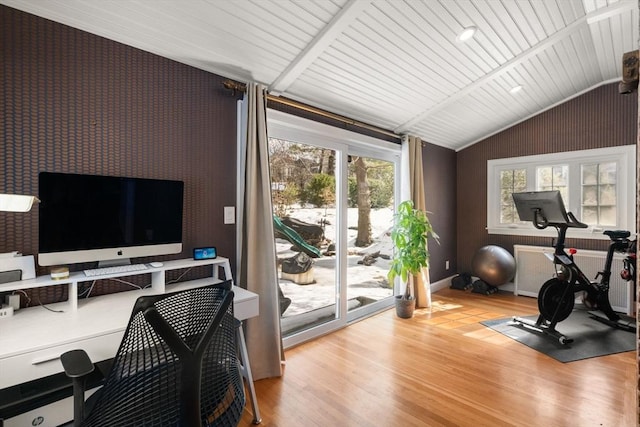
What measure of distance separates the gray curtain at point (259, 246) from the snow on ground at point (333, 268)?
0.46 meters

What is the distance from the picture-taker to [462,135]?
4.74 metres

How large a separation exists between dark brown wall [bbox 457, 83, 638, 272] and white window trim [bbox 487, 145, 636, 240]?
8 centimetres

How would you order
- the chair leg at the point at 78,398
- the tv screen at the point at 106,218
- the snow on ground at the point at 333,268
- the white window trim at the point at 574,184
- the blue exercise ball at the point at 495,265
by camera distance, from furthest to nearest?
the blue exercise ball at the point at 495,265 < the white window trim at the point at 574,184 < the snow on ground at the point at 333,268 < the tv screen at the point at 106,218 < the chair leg at the point at 78,398

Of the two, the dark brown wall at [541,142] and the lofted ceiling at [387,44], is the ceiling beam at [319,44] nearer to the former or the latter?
the lofted ceiling at [387,44]

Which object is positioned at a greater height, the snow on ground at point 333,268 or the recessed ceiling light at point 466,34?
the recessed ceiling light at point 466,34

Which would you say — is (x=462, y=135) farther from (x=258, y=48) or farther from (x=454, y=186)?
(x=258, y=48)

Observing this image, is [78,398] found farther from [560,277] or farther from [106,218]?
[560,277]

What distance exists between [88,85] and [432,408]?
2958mm

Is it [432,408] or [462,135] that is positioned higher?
[462,135]

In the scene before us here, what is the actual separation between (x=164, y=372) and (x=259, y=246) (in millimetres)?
1501

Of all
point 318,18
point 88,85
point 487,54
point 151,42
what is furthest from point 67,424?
point 487,54

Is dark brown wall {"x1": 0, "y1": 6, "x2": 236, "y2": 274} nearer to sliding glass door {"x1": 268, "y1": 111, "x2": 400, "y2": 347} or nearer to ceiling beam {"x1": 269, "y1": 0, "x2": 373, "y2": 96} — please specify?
ceiling beam {"x1": 269, "y1": 0, "x2": 373, "y2": 96}

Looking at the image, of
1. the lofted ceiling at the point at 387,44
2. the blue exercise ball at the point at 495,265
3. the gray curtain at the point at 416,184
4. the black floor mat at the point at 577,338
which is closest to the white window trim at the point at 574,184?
the blue exercise ball at the point at 495,265

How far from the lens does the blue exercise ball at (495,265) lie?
438cm
